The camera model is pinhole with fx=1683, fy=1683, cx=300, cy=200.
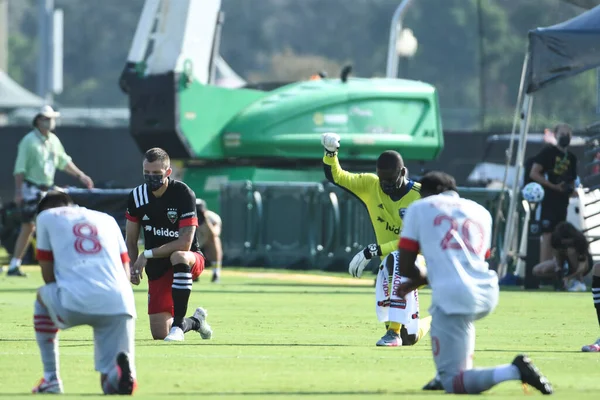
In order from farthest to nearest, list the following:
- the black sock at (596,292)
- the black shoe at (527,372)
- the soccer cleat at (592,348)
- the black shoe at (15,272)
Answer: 1. the black shoe at (15,272)
2. the black sock at (596,292)
3. the soccer cleat at (592,348)
4. the black shoe at (527,372)

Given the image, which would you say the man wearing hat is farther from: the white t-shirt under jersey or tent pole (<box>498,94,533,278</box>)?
the white t-shirt under jersey

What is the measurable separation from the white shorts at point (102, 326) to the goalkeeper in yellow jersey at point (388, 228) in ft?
11.9

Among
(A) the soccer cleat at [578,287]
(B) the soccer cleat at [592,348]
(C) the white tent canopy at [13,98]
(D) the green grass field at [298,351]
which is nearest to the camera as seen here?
(D) the green grass field at [298,351]

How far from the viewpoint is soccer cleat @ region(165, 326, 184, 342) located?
13.3 metres

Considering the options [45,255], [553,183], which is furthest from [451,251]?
[553,183]

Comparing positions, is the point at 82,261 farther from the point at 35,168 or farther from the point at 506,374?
the point at 35,168

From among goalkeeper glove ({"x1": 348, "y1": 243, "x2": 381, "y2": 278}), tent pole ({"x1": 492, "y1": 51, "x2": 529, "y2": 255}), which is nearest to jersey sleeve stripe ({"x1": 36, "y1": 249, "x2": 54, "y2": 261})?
goalkeeper glove ({"x1": 348, "y1": 243, "x2": 381, "y2": 278})

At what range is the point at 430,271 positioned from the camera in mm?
9836

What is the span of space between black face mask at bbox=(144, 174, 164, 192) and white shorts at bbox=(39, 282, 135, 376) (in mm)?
3336

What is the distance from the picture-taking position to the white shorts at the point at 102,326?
9.73 meters

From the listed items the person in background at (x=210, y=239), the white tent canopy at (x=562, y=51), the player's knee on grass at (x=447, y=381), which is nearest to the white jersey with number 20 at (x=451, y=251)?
the player's knee on grass at (x=447, y=381)

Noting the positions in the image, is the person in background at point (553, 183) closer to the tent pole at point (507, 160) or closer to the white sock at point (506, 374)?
the tent pole at point (507, 160)

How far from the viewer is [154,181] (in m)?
→ 13.1

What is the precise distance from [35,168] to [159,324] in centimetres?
936
